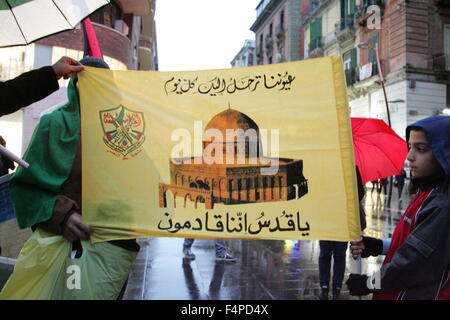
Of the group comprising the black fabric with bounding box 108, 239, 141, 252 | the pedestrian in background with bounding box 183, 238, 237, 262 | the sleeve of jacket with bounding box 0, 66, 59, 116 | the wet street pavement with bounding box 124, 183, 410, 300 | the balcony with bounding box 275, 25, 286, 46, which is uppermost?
the balcony with bounding box 275, 25, 286, 46

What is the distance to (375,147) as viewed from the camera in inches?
174

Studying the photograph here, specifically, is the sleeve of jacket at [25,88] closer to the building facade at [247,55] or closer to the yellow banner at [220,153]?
the yellow banner at [220,153]

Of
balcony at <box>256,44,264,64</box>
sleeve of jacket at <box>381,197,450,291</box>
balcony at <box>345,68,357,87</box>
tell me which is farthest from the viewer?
balcony at <box>256,44,264,64</box>

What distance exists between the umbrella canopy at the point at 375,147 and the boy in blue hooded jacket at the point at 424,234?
2.52 m

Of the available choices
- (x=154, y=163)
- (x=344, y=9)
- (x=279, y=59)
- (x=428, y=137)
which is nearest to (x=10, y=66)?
(x=154, y=163)

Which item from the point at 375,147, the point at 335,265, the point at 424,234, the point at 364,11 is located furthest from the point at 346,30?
the point at 424,234

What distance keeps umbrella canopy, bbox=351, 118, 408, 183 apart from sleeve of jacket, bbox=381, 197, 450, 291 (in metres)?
2.78

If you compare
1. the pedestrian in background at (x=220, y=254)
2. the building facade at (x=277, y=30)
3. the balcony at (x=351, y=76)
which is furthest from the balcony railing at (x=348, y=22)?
the pedestrian in background at (x=220, y=254)

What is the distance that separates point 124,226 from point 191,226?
1.23 ft

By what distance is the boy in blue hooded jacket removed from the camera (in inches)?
65.4

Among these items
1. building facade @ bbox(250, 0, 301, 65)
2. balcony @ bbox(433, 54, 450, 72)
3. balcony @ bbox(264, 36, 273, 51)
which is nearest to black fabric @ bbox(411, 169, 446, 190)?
balcony @ bbox(433, 54, 450, 72)

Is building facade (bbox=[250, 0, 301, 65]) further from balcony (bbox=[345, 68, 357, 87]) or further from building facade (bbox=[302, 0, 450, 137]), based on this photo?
building facade (bbox=[302, 0, 450, 137])

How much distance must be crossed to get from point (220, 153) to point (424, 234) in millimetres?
1126

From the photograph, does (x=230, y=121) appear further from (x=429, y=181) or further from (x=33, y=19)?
(x=33, y=19)
